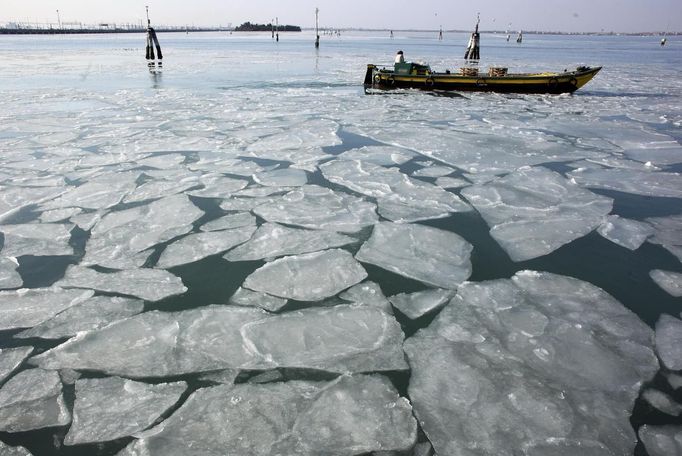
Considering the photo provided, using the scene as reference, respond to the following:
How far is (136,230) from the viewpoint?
3928 mm

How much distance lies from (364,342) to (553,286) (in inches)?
64.5

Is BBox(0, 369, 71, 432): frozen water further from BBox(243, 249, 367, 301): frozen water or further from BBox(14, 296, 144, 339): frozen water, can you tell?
BBox(243, 249, 367, 301): frozen water

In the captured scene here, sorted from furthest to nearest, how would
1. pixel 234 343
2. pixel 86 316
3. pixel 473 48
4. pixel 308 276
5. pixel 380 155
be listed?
pixel 473 48 < pixel 380 155 < pixel 308 276 < pixel 86 316 < pixel 234 343

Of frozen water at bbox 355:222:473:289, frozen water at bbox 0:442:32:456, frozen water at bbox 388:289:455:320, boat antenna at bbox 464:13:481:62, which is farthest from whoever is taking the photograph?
boat antenna at bbox 464:13:481:62

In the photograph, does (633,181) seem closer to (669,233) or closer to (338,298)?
(669,233)

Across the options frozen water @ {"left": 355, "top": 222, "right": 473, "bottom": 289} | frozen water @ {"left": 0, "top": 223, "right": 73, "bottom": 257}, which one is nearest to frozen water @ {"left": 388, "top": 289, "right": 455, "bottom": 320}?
frozen water @ {"left": 355, "top": 222, "right": 473, "bottom": 289}

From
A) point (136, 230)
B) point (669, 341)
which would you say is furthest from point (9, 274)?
point (669, 341)

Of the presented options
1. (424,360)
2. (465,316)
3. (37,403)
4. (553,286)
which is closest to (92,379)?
(37,403)

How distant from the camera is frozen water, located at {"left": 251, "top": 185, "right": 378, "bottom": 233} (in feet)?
13.5

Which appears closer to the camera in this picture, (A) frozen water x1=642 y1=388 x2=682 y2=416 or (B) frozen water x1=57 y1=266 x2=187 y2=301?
(A) frozen water x1=642 y1=388 x2=682 y2=416

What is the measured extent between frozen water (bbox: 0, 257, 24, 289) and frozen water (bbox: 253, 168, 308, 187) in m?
2.67

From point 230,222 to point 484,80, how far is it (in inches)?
525

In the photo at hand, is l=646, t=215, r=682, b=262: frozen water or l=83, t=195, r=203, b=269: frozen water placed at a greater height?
l=646, t=215, r=682, b=262: frozen water

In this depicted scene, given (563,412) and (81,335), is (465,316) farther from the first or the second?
(81,335)
